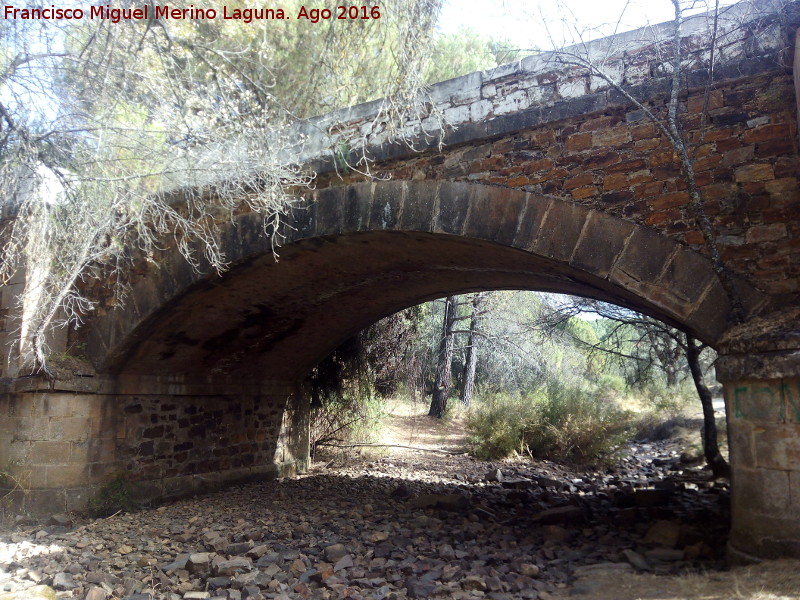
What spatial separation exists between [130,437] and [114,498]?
2.07 feet

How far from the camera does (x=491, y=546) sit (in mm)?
5027

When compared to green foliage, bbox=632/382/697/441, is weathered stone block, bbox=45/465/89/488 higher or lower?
lower

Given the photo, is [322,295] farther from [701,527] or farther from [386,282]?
[701,527]

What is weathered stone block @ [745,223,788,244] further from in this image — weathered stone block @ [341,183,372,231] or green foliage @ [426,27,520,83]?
green foliage @ [426,27,520,83]

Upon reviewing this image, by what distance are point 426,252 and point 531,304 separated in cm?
1060

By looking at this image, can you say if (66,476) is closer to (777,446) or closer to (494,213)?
(494,213)

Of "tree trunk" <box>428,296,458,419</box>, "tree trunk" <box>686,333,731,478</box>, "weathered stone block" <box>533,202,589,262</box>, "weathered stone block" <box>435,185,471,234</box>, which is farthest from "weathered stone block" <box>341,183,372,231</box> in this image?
"tree trunk" <box>428,296,458,419</box>

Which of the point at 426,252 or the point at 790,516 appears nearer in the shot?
the point at 790,516

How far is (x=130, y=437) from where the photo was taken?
21.7 ft

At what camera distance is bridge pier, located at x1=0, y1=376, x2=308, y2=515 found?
601 centimetres

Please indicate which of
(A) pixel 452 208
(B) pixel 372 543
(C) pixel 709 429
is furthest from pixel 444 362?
(A) pixel 452 208

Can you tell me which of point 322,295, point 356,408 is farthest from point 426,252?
point 356,408

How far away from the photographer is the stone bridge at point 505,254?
3.79 metres

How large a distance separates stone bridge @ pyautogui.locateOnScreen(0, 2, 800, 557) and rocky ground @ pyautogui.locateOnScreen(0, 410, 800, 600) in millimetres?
820
